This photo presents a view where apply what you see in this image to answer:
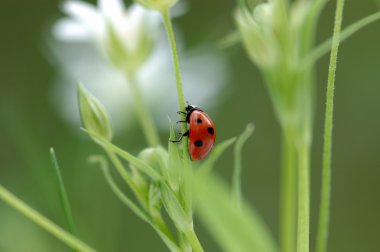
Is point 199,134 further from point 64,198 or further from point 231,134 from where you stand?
point 231,134

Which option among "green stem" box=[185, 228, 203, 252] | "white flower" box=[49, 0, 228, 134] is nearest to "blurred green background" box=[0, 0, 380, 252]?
"white flower" box=[49, 0, 228, 134]

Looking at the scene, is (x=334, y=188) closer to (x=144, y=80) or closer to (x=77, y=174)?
(x=144, y=80)

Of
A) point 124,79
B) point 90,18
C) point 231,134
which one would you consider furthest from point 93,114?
point 231,134

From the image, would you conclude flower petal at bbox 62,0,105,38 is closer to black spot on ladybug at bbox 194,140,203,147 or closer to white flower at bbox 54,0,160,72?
white flower at bbox 54,0,160,72

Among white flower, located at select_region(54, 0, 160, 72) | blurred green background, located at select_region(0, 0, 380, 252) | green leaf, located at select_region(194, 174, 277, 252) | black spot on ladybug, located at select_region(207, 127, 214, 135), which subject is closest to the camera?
green leaf, located at select_region(194, 174, 277, 252)

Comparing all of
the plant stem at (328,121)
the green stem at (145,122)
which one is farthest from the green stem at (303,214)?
the green stem at (145,122)

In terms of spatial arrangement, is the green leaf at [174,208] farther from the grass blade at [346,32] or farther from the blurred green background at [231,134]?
the blurred green background at [231,134]
